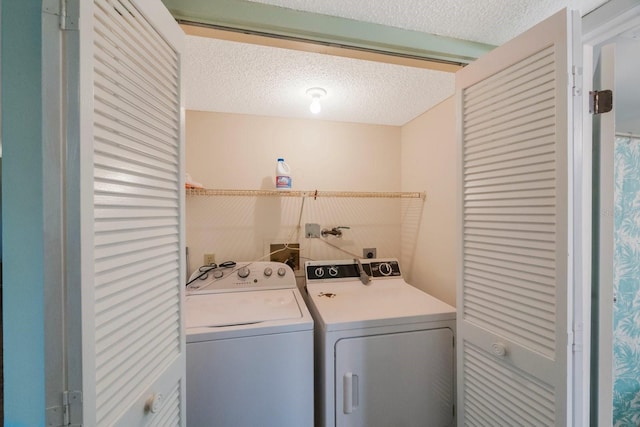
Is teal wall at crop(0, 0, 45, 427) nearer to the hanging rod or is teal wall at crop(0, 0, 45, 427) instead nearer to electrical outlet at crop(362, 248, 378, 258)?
the hanging rod

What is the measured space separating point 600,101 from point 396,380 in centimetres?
152

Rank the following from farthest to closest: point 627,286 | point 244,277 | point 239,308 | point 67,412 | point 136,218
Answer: point 244,277 → point 627,286 → point 239,308 → point 136,218 → point 67,412

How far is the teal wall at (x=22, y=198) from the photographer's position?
60 cm

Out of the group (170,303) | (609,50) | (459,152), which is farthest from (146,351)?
(609,50)

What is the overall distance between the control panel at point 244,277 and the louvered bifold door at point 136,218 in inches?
33.3

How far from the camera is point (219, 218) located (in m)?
2.06

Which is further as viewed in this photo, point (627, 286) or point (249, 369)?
point (627, 286)

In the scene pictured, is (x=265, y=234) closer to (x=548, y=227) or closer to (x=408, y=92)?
(x=408, y=92)

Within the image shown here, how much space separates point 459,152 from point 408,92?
0.77 metres

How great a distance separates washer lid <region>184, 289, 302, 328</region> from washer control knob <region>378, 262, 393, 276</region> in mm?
805

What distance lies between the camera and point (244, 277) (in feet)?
6.07

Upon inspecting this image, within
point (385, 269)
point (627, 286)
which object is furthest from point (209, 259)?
point (627, 286)

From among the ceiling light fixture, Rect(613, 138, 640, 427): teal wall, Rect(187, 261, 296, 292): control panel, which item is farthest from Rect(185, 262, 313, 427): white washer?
Rect(613, 138, 640, 427): teal wall

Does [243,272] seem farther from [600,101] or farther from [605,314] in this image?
[600,101]
